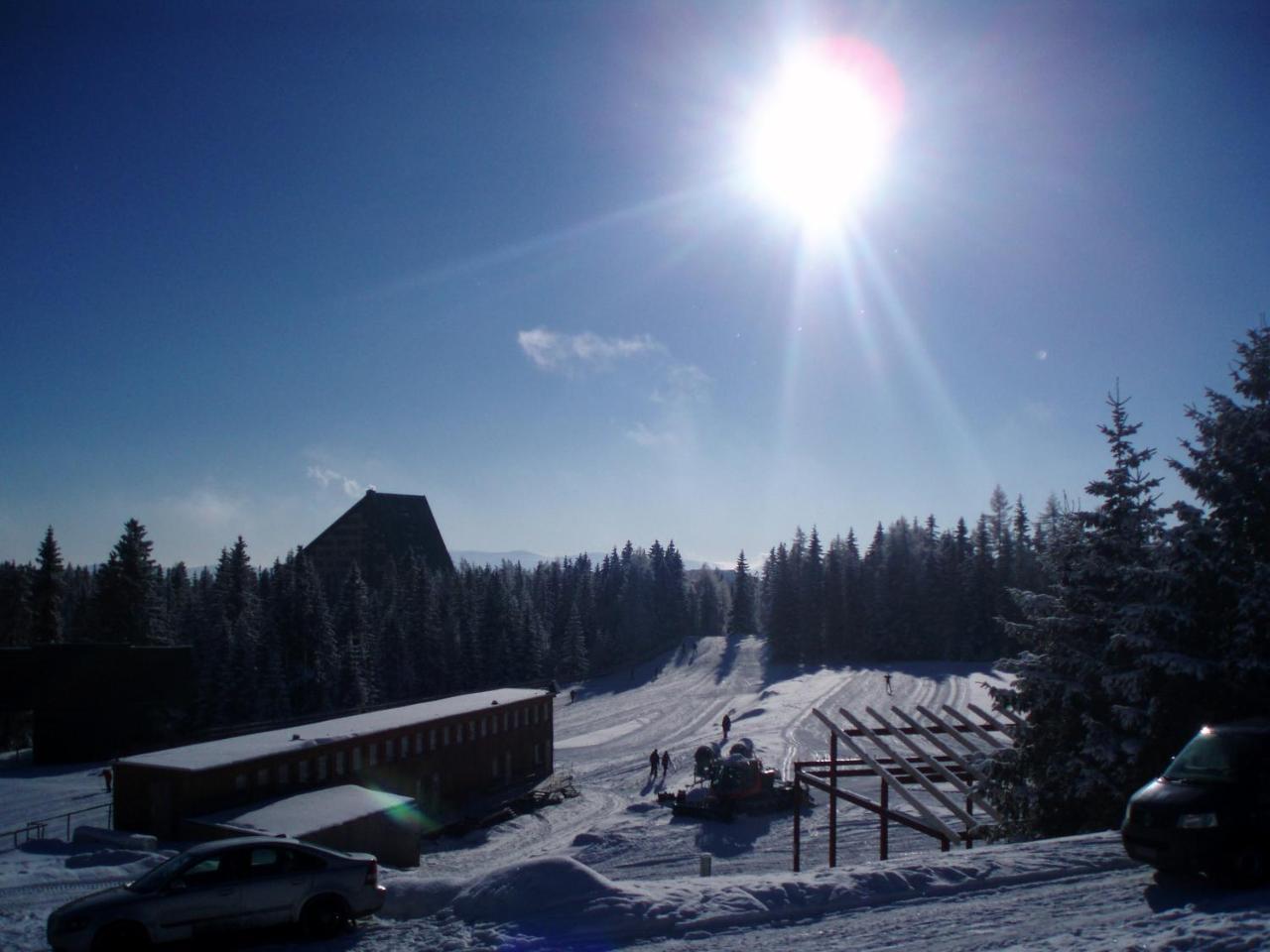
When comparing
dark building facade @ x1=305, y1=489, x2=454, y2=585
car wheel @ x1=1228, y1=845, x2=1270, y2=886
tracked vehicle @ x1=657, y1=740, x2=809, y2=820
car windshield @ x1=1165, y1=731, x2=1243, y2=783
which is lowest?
tracked vehicle @ x1=657, y1=740, x2=809, y2=820

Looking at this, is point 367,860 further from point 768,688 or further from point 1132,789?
point 768,688

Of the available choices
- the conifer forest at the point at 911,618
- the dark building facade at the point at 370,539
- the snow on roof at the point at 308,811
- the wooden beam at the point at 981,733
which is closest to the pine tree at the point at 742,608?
the conifer forest at the point at 911,618

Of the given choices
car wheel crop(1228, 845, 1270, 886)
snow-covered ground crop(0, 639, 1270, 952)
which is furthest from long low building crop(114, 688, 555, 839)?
car wheel crop(1228, 845, 1270, 886)

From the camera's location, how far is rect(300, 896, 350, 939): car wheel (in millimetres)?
9297

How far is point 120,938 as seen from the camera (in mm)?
8555

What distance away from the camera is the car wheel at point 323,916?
9297 mm

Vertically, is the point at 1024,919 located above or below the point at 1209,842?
below

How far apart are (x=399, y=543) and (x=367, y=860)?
9689 cm

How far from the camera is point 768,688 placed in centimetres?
6812

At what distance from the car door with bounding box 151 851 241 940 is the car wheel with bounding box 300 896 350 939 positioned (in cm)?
75

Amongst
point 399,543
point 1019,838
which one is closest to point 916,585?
point 399,543

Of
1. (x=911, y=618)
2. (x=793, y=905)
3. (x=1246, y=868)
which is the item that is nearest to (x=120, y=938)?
(x=793, y=905)

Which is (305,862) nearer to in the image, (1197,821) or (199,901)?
(199,901)

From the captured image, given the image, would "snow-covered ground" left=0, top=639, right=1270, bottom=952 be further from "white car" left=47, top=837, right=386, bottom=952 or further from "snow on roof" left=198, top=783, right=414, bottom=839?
"snow on roof" left=198, top=783, right=414, bottom=839
